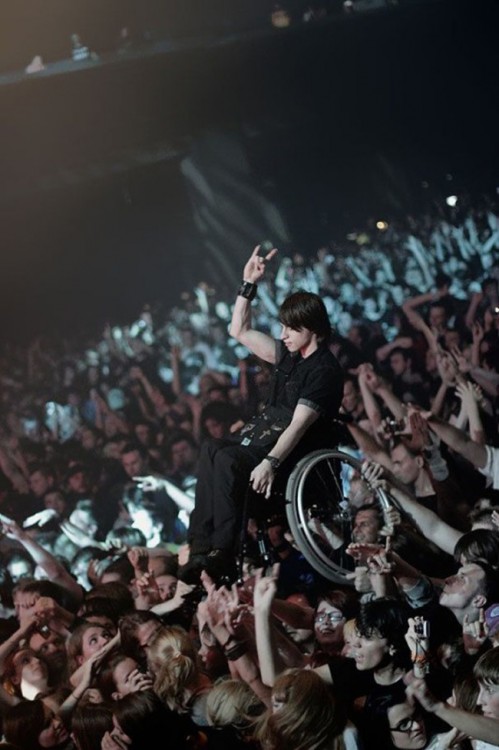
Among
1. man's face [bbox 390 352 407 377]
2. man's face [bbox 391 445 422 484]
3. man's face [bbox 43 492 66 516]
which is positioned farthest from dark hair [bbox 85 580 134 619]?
man's face [bbox 390 352 407 377]

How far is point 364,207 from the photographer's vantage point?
15.3 feet

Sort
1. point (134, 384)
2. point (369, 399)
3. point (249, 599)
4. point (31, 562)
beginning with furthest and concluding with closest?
point (134, 384) → point (31, 562) → point (369, 399) → point (249, 599)

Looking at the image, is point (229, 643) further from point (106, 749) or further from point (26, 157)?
point (26, 157)

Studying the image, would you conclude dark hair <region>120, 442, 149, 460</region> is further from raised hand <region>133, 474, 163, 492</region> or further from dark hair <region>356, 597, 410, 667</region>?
dark hair <region>356, 597, 410, 667</region>

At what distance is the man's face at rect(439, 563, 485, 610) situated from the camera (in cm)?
344

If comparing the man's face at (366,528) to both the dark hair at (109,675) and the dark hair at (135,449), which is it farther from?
the dark hair at (135,449)

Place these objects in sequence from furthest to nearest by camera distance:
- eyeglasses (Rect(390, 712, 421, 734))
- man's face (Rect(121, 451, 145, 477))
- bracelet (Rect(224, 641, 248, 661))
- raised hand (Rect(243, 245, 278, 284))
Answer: man's face (Rect(121, 451, 145, 477)) → raised hand (Rect(243, 245, 278, 284)) → bracelet (Rect(224, 641, 248, 661)) → eyeglasses (Rect(390, 712, 421, 734))

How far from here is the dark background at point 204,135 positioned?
15.2 feet

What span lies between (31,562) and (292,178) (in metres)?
1.91

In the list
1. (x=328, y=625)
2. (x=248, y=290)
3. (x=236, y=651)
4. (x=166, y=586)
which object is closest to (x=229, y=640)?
(x=236, y=651)

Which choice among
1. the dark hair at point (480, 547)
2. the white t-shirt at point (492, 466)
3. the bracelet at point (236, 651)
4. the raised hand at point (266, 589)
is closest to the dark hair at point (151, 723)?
the bracelet at point (236, 651)

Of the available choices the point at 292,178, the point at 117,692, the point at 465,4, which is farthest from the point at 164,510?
the point at 465,4

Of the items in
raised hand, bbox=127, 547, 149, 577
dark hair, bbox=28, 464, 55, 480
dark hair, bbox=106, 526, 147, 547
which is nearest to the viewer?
raised hand, bbox=127, 547, 149, 577

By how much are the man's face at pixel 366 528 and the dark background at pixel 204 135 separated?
4.54 feet
